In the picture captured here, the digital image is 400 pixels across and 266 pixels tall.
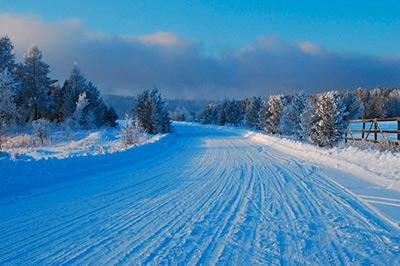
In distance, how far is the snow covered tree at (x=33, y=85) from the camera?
171 feet

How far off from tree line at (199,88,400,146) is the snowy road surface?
48.0ft

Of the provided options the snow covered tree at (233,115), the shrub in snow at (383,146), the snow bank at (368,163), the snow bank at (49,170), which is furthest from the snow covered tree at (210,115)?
the snow bank at (49,170)

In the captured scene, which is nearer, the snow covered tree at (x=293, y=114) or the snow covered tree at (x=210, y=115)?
the snow covered tree at (x=293, y=114)

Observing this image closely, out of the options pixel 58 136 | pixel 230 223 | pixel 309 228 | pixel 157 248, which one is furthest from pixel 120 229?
pixel 58 136

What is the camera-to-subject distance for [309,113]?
35938mm

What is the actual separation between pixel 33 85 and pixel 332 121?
45.6 m

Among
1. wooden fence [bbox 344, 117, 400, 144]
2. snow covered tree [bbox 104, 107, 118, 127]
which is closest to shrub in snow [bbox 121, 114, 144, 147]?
wooden fence [bbox 344, 117, 400, 144]

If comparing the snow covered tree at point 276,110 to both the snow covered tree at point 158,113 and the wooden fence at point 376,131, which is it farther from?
the wooden fence at point 376,131

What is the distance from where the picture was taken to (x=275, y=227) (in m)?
5.86

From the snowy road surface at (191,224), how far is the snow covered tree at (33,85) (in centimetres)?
4752

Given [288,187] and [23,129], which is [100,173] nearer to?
[288,187]

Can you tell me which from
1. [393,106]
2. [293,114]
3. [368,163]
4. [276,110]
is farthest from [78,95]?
[393,106]

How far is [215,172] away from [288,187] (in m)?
3.43

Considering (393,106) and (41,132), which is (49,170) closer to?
(41,132)
